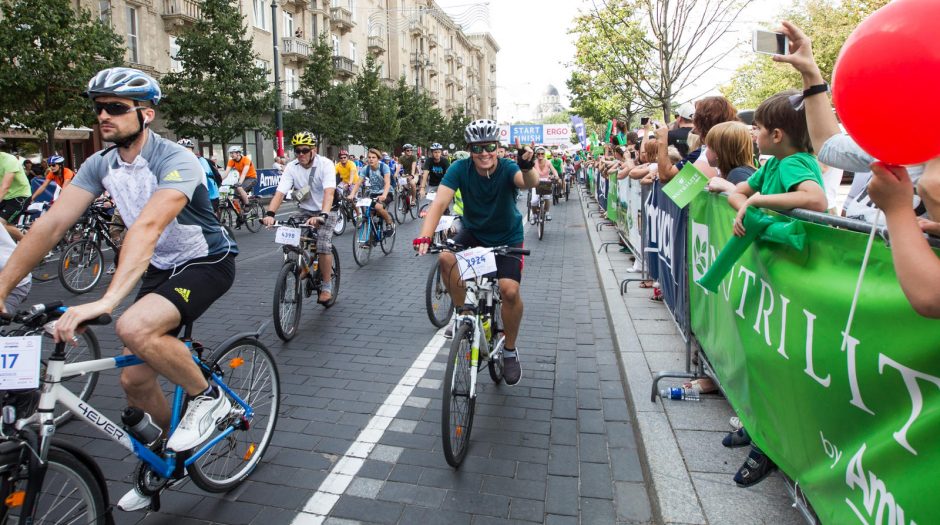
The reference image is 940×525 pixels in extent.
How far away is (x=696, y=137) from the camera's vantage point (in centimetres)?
659

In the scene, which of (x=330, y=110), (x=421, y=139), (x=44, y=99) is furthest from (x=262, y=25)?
(x=44, y=99)

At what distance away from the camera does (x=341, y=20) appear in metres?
49.3

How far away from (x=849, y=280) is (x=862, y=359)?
292 mm

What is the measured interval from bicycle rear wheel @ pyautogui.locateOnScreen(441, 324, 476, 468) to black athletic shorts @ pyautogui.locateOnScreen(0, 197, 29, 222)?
9.32 meters

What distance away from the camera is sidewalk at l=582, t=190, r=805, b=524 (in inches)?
123

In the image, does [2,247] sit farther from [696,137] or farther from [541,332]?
[696,137]

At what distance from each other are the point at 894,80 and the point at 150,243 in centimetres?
279

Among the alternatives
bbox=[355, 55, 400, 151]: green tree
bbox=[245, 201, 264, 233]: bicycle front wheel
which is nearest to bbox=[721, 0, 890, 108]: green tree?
bbox=[245, 201, 264, 233]: bicycle front wheel

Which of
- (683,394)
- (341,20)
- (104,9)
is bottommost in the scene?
(683,394)

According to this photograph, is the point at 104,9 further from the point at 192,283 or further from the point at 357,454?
the point at 357,454

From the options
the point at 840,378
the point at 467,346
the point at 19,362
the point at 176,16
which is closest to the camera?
the point at 840,378

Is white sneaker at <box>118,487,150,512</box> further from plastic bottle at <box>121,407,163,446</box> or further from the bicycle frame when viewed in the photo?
plastic bottle at <box>121,407,163,446</box>

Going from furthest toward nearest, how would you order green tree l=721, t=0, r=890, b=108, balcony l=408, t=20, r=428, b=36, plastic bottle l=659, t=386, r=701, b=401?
1. balcony l=408, t=20, r=428, b=36
2. green tree l=721, t=0, r=890, b=108
3. plastic bottle l=659, t=386, r=701, b=401

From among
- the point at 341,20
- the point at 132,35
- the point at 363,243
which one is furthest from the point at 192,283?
the point at 341,20
